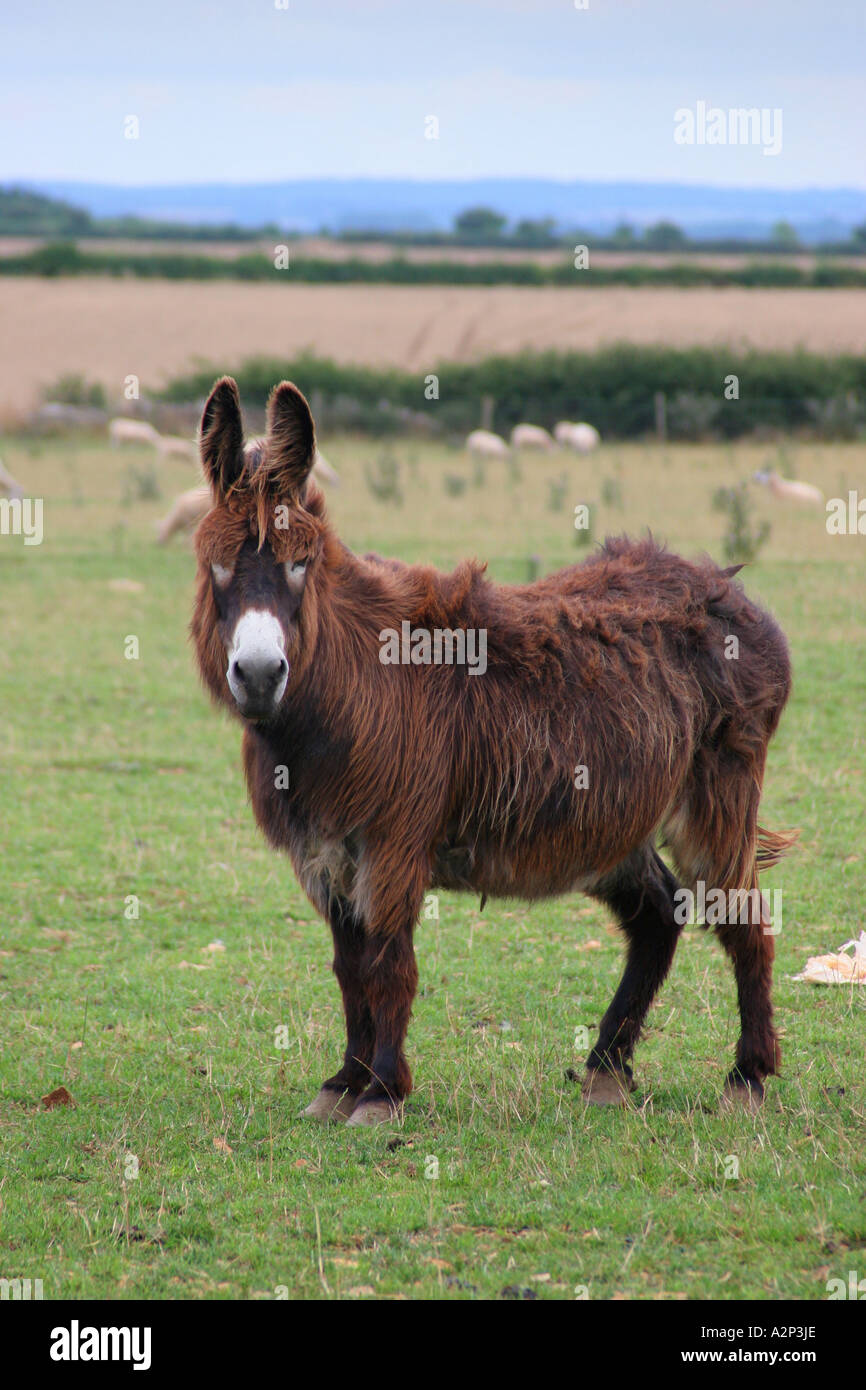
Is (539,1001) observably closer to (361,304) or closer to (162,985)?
(162,985)

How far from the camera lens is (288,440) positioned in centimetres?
455

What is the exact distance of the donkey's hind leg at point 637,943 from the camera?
212 inches

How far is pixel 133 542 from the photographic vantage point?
21094mm

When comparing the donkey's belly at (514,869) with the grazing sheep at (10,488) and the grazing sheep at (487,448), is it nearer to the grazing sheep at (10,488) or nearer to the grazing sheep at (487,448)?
the grazing sheep at (10,488)

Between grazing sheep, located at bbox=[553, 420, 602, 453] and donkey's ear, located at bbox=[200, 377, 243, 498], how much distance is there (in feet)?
97.3

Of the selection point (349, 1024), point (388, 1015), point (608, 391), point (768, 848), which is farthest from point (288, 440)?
point (608, 391)

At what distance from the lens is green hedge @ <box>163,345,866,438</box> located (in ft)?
114

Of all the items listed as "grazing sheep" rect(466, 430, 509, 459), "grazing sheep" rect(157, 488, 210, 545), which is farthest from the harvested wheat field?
"grazing sheep" rect(157, 488, 210, 545)

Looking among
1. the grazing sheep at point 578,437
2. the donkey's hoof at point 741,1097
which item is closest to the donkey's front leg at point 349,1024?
the donkey's hoof at point 741,1097

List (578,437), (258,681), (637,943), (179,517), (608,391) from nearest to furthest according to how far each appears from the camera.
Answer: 1. (258,681)
2. (637,943)
3. (179,517)
4. (578,437)
5. (608,391)

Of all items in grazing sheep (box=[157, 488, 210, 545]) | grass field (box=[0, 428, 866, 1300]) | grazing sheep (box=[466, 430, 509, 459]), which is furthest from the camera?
grazing sheep (box=[466, 430, 509, 459])

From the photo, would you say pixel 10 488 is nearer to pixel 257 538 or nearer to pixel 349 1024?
pixel 349 1024

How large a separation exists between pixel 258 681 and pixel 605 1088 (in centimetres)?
219

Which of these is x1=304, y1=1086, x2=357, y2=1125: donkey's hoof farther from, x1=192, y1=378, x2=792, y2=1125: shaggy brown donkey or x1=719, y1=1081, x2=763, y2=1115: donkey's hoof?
x1=719, y1=1081, x2=763, y2=1115: donkey's hoof
